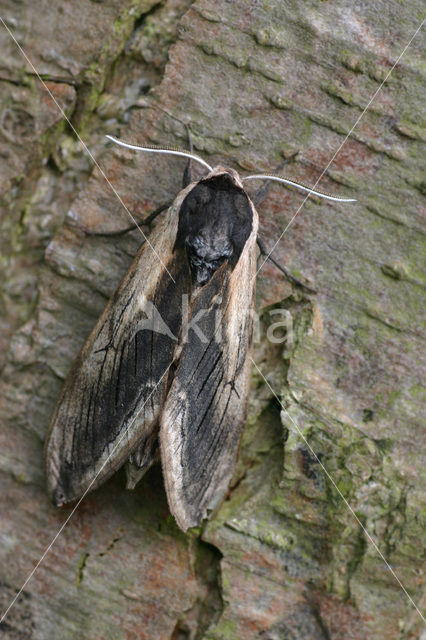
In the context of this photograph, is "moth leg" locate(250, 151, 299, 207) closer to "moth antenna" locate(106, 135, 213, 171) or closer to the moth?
the moth


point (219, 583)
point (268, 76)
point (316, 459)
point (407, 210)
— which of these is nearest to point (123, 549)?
point (219, 583)

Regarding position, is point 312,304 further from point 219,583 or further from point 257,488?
point 219,583

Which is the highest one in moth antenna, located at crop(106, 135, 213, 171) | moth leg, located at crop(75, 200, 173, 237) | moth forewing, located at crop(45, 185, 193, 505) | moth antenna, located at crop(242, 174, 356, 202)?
moth antenna, located at crop(242, 174, 356, 202)

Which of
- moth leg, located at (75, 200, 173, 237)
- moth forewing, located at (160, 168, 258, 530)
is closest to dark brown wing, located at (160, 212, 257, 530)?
moth forewing, located at (160, 168, 258, 530)

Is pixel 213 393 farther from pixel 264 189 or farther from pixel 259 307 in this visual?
pixel 264 189

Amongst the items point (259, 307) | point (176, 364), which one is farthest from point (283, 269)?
point (176, 364)

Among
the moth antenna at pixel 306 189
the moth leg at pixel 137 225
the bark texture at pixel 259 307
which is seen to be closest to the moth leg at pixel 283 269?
the bark texture at pixel 259 307
